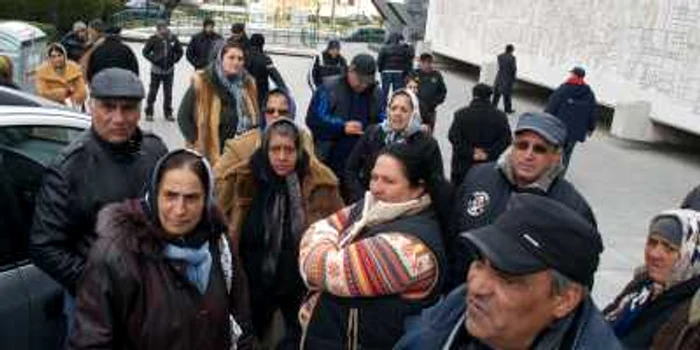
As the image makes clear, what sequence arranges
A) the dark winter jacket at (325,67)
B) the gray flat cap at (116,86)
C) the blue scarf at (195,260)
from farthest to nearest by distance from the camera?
the dark winter jacket at (325,67) → the gray flat cap at (116,86) → the blue scarf at (195,260)

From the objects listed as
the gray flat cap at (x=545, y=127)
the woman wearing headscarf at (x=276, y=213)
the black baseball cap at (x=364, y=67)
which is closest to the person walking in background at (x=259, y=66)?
the black baseball cap at (x=364, y=67)

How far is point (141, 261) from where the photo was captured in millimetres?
2805

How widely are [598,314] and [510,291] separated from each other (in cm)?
26

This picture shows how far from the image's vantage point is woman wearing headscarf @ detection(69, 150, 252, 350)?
2.75 metres

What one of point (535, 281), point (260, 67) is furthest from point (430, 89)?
point (535, 281)

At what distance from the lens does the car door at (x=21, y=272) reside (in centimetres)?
326

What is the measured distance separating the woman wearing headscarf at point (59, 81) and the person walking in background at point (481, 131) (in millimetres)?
3955

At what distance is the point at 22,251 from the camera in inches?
134

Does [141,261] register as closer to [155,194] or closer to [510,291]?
[155,194]

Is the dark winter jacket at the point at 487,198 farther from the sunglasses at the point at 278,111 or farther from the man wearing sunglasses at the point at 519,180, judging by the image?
the sunglasses at the point at 278,111

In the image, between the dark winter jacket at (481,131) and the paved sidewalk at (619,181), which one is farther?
the paved sidewalk at (619,181)

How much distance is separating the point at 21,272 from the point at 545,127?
262 centimetres

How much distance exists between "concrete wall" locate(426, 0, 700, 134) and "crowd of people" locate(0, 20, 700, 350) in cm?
1171

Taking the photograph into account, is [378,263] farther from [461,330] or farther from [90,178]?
[90,178]
